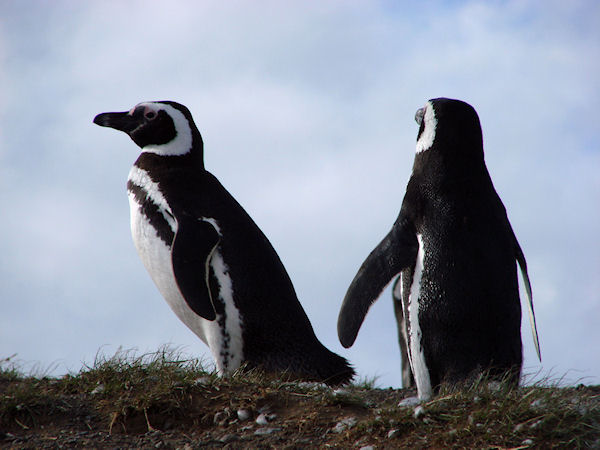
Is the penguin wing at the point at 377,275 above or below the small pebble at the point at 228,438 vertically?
above

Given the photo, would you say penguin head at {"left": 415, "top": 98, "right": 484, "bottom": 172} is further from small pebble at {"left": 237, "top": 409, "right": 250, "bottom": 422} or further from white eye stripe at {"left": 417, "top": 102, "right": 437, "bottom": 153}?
small pebble at {"left": 237, "top": 409, "right": 250, "bottom": 422}

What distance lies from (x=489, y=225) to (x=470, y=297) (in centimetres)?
53

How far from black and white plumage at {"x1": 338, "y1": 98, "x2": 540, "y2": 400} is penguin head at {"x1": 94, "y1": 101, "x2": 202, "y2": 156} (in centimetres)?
222

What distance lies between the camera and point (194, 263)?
5.77m

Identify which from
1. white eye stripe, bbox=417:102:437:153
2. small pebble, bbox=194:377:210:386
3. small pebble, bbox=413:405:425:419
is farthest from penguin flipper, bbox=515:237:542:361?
small pebble, bbox=194:377:210:386

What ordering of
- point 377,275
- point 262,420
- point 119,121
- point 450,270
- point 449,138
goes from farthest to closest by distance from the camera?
1. point 119,121
2. point 449,138
3. point 377,275
4. point 450,270
5. point 262,420

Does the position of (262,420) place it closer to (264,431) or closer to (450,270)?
(264,431)

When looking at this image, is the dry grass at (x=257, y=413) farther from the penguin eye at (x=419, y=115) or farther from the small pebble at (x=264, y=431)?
the penguin eye at (x=419, y=115)

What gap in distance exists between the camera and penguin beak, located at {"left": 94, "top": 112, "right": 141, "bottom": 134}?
6828 mm

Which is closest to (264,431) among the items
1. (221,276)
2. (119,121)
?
(221,276)

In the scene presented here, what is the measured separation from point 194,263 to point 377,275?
1497mm

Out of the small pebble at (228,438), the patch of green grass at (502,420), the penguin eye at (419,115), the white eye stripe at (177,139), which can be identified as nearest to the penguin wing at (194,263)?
the white eye stripe at (177,139)

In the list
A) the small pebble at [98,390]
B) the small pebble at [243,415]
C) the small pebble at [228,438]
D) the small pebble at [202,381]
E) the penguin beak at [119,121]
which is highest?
the penguin beak at [119,121]

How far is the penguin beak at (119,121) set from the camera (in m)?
6.83
